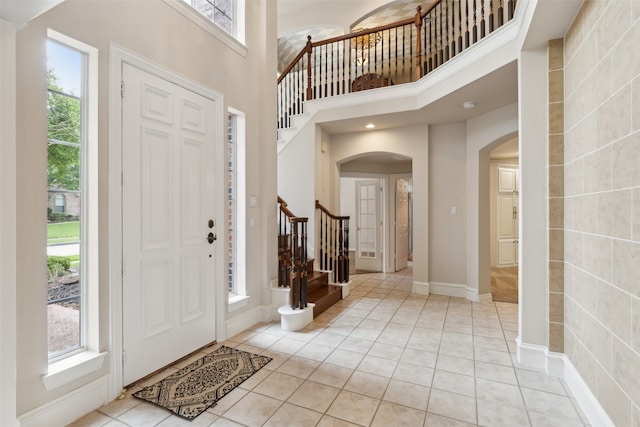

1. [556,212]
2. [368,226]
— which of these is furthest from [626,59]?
[368,226]

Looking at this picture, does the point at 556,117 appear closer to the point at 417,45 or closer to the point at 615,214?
the point at 615,214

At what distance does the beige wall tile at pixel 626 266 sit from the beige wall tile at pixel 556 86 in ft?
4.63

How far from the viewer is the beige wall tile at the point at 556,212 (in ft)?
8.20

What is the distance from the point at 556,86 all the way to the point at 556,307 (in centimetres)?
178

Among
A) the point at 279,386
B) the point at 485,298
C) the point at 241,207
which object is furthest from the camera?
the point at 485,298

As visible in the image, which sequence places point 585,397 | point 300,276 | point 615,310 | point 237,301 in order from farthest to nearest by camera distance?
point 300,276
point 237,301
point 585,397
point 615,310

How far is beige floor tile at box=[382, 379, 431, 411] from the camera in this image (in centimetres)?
212

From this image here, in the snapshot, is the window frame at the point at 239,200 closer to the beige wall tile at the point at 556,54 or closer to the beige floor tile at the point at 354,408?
the beige floor tile at the point at 354,408

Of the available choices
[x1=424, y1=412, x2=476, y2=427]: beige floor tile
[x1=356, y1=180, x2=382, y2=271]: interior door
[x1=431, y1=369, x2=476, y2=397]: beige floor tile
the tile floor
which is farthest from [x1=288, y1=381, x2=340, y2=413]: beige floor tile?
[x1=356, y1=180, x2=382, y2=271]: interior door

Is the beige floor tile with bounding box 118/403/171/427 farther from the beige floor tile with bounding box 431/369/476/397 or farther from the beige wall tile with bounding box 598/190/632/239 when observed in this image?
the beige wall tile with bounding box 598/190/632/239

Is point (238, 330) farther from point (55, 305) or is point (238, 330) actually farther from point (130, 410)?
point (55, 305)

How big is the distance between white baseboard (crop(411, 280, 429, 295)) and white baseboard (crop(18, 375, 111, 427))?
4.19 metres

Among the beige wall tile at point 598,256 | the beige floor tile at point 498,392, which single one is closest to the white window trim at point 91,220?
the beige floor tile at point 498,392

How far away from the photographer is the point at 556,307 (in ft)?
8.26
